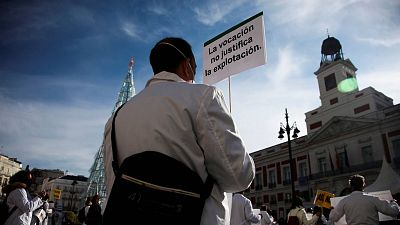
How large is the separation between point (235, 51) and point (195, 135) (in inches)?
112

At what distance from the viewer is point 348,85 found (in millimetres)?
37500

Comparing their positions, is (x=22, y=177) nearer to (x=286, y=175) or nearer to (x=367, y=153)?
(x=367, y=153)

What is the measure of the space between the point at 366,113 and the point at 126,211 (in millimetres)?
36704

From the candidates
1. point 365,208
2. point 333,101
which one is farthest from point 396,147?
point 365,208

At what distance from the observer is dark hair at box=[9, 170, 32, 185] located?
4.71 metres

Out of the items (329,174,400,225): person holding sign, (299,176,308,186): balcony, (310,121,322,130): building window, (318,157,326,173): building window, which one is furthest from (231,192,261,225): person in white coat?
(310,121,322,130): building window

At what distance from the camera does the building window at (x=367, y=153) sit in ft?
99.2

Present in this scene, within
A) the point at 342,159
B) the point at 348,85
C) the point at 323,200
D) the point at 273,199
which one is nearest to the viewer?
the point at 323,200

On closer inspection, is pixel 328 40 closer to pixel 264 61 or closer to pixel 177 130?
pixel 264 61

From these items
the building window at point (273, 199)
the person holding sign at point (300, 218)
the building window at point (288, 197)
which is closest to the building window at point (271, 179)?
the building window at point (273, 199)

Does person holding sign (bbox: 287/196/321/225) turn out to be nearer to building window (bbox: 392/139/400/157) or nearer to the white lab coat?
the white lab coat

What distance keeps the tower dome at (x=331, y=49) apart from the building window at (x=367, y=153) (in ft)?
45.7

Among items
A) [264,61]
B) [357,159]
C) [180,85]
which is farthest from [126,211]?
[357,159]

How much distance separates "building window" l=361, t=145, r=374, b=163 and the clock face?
8.65 metres
